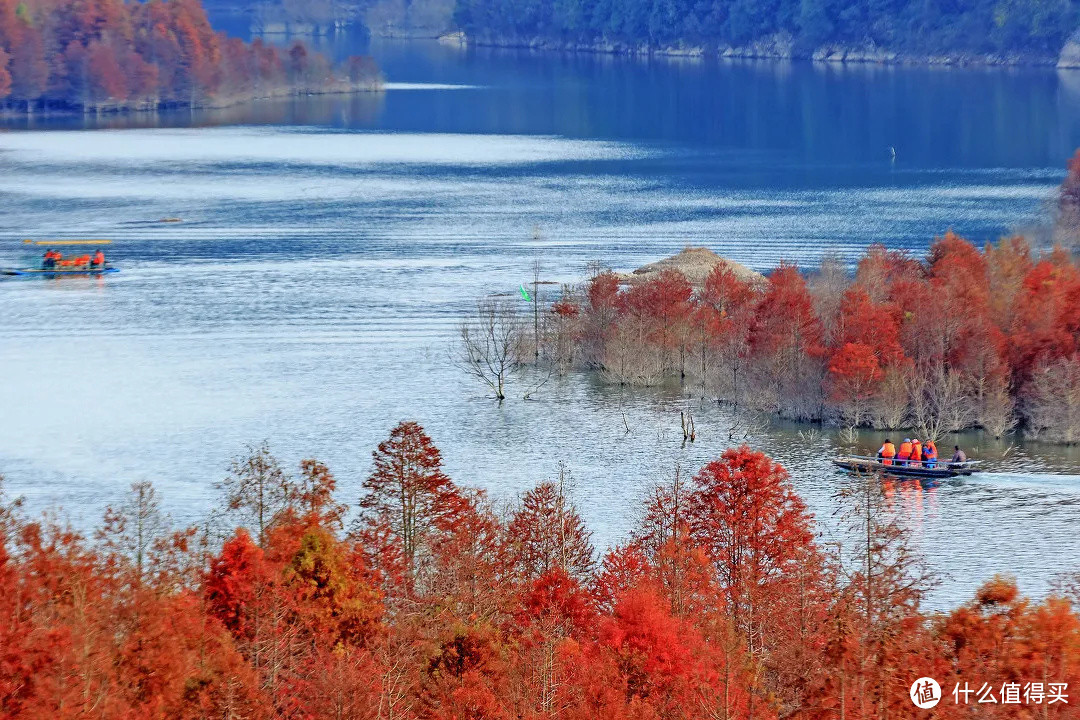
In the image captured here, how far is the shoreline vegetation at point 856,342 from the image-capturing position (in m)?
56.5

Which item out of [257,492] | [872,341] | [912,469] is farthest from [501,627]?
[872,341]

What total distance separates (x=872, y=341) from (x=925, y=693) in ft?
112

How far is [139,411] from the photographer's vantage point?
59.9m

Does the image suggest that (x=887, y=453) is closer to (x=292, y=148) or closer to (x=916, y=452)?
(x=916, y=452)

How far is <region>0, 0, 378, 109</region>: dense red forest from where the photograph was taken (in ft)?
600

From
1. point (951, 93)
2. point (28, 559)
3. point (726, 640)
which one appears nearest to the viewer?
point (726, 640)

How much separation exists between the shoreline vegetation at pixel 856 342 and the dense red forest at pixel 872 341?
53 millimetres

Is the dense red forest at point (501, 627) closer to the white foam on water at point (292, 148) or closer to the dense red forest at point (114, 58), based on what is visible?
the white foam on water at point (292, 148)

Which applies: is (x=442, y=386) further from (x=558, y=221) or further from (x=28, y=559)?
(x=558, y=221)

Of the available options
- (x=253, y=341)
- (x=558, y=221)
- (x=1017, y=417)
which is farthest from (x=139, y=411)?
(x=558, y=221)

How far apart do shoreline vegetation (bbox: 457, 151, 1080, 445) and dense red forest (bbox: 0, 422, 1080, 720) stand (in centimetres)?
1881

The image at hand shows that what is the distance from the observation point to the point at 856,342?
5800 cm

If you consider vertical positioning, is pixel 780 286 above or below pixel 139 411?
above

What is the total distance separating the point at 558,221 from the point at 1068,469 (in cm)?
5522
